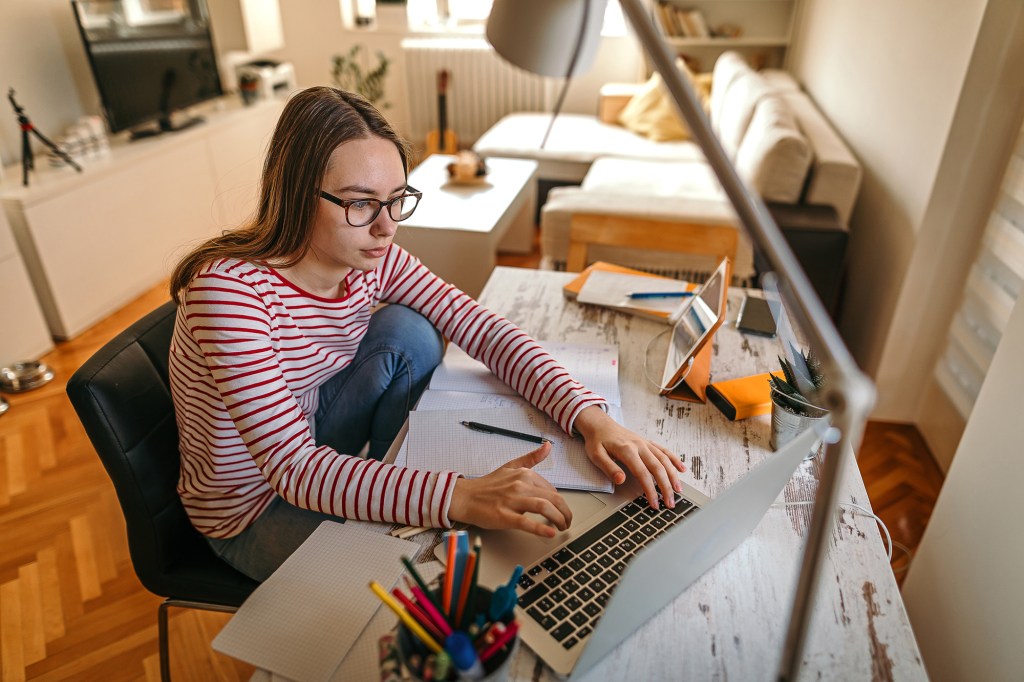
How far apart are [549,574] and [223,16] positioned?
4.26m

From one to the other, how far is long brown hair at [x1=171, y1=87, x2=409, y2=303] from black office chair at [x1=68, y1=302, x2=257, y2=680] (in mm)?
110

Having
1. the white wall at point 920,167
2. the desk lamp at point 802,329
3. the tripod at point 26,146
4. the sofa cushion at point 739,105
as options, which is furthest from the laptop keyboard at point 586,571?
the tripod at point 26,146

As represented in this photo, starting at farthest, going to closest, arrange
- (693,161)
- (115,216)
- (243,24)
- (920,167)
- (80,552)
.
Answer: (243,24)
(693,161)
(115,216)
(920,167)
(80,552)

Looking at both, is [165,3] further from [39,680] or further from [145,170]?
[39,680]

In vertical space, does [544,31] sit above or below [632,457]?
above

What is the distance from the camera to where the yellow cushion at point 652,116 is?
12.4 ft

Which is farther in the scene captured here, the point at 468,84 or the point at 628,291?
the point at 468,84

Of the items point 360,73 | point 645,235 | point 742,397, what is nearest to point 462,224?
point 645,235

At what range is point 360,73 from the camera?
178 inches

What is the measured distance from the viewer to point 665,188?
3.13 metres

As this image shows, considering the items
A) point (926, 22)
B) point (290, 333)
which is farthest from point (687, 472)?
point (926, 22)

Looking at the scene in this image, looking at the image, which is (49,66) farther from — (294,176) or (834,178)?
(834,178)

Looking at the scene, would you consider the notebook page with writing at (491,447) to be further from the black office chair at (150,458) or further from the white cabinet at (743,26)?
the white cabinet at (743,26)

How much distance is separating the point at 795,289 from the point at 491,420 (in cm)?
62
